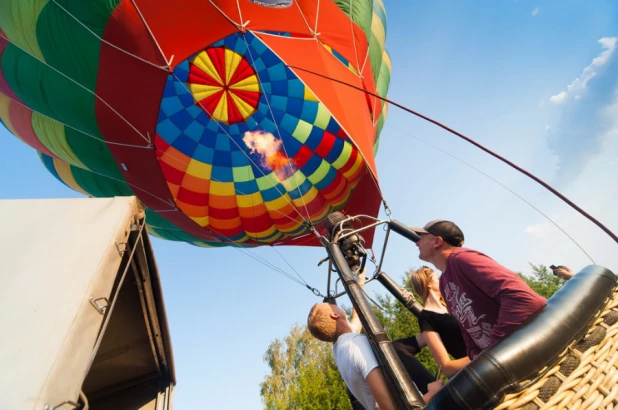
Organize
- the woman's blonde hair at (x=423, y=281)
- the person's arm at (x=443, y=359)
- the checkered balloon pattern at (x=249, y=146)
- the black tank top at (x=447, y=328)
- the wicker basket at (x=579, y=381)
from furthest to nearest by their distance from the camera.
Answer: the checkered balloon pattern at (x=249, y=146)
the woman's blonde hair at (x=423, y=281)
the black tank top at (x=447, y=328)
the person's arm at (x=443, y=359)
the wicker basket at (x=579, y=381)

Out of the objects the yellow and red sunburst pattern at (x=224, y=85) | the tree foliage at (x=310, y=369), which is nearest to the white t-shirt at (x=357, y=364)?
the yellow and red sunburst pattern at (x=224, y=85)

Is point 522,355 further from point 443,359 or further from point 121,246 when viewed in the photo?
point 121,246

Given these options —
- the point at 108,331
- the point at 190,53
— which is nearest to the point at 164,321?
the point at 108,331

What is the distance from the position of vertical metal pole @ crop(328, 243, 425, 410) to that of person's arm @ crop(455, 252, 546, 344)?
0.28m

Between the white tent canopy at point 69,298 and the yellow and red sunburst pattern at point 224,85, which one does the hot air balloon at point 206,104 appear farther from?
the white tent canopy at point 69,298

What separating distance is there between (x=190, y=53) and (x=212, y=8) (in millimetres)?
566

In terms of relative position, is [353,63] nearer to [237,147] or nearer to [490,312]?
[237,147]

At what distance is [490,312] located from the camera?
1.26 meters

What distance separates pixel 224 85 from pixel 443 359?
4613 mm

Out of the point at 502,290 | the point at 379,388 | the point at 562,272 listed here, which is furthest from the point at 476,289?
the point at 562,272

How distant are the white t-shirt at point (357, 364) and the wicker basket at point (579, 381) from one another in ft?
2.73

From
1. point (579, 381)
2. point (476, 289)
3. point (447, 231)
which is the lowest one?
point (579, 381)

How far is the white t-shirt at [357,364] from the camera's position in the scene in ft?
4.91

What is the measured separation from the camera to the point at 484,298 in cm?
127
